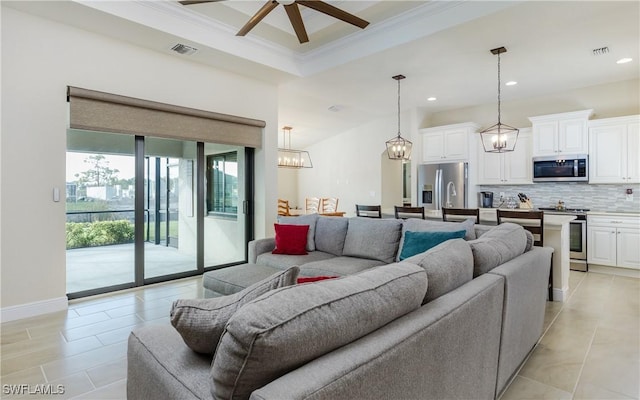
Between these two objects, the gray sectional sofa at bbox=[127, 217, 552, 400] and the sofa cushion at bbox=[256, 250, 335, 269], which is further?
the sofa cushion at bbox=[256, 250, 335, 269]

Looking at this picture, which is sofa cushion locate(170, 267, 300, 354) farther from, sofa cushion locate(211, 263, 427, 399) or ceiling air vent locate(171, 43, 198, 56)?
ceiling air vent locate(171, 43, 198, 56)

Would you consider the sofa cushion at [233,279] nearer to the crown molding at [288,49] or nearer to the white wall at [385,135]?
the crown molding at [288,49]

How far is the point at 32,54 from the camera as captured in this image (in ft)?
11.0

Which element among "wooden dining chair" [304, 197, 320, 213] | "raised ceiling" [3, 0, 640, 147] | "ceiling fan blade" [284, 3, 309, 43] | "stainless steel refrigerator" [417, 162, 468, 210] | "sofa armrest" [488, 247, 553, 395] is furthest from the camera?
"wooden dining chair" [304, 197, 320, 213]

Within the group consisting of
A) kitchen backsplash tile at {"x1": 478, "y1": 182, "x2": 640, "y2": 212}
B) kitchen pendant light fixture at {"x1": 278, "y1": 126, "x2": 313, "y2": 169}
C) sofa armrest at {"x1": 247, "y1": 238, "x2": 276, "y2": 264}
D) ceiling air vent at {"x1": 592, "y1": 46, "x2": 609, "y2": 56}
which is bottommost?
sofa armrest at {"x1": 247, "y1": 238, "x2": 276, "y2": 264}

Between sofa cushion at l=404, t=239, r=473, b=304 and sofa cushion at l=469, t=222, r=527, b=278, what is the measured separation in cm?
12

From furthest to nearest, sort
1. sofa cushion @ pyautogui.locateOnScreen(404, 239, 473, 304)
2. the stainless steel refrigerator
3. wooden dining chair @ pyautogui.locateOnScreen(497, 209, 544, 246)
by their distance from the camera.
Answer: the stainless steel refrigerator, wooden dining chair @ pyautogui.locateOnScreen(497, 209, 544, 246), sofa cushion @ pyautogui.locateOnScreen(404, 239, 473, 304)

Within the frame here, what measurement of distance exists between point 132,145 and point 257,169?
1835 mm

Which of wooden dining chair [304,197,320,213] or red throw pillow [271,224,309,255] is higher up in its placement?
wooden dining chair [304,197,320,213]

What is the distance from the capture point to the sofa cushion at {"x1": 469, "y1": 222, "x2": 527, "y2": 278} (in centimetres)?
196

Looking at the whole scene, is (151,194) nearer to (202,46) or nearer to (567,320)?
(202,46)

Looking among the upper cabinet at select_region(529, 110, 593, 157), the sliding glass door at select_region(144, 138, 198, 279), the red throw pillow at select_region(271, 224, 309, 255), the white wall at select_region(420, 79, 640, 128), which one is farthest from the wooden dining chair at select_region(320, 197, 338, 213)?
the red throw pillow at select_region(271, 224, 309, 255)

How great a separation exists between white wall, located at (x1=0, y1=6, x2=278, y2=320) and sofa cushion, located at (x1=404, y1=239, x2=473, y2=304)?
368cm

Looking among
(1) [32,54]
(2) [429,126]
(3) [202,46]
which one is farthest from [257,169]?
(2) [429,126]
